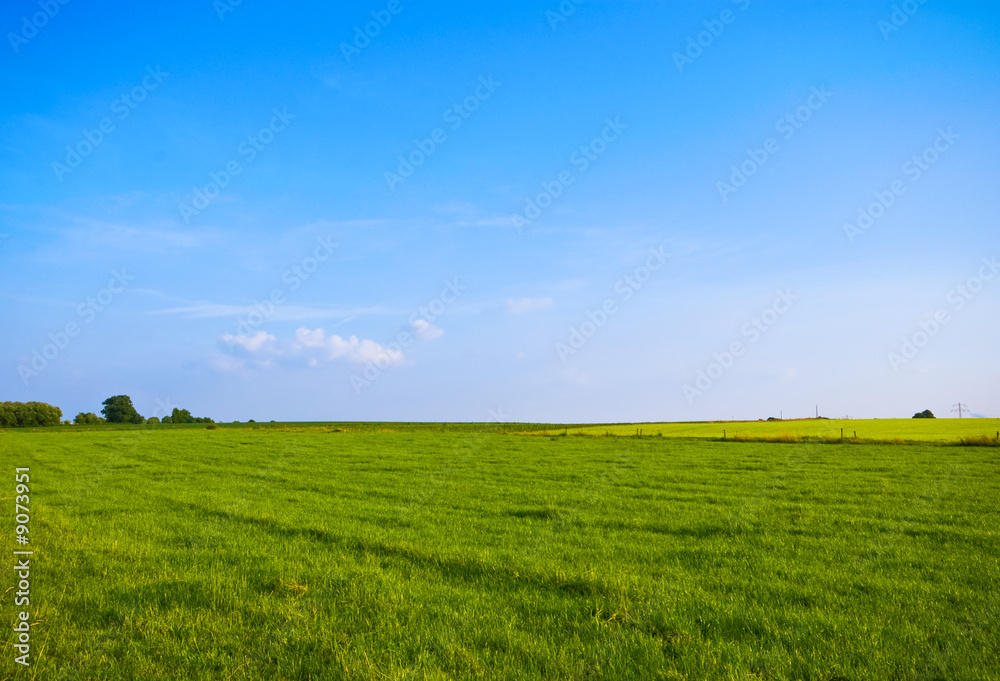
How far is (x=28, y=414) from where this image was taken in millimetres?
131375

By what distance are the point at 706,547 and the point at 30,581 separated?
10.8m

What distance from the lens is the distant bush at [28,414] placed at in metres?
127

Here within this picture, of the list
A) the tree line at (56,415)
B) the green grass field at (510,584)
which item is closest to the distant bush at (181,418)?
Result: the tree line at (56,415)

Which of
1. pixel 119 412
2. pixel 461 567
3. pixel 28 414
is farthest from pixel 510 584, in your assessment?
pixel 28 414

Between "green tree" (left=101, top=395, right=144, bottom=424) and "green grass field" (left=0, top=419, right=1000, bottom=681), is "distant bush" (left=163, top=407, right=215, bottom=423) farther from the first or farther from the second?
"green grass field" (left=0, top=419, right=1000, bottom=681)

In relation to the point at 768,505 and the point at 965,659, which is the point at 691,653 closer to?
the point at 965,659

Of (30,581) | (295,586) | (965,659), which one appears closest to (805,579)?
(965,659)

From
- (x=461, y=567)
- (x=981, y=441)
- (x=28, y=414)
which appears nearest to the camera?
(x=461, y=567)

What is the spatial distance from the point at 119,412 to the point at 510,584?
6136 inches

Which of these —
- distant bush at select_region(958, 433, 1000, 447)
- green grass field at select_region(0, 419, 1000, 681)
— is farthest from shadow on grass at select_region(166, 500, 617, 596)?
distant bush at select_region(958, 433, 1000, 447)

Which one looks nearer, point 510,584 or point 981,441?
Answer: point 510,584

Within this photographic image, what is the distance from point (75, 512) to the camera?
14.4 metres

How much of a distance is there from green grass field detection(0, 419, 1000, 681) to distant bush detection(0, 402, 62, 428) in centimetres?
14270

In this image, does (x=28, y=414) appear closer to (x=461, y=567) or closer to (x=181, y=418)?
(x=181, y=418)
